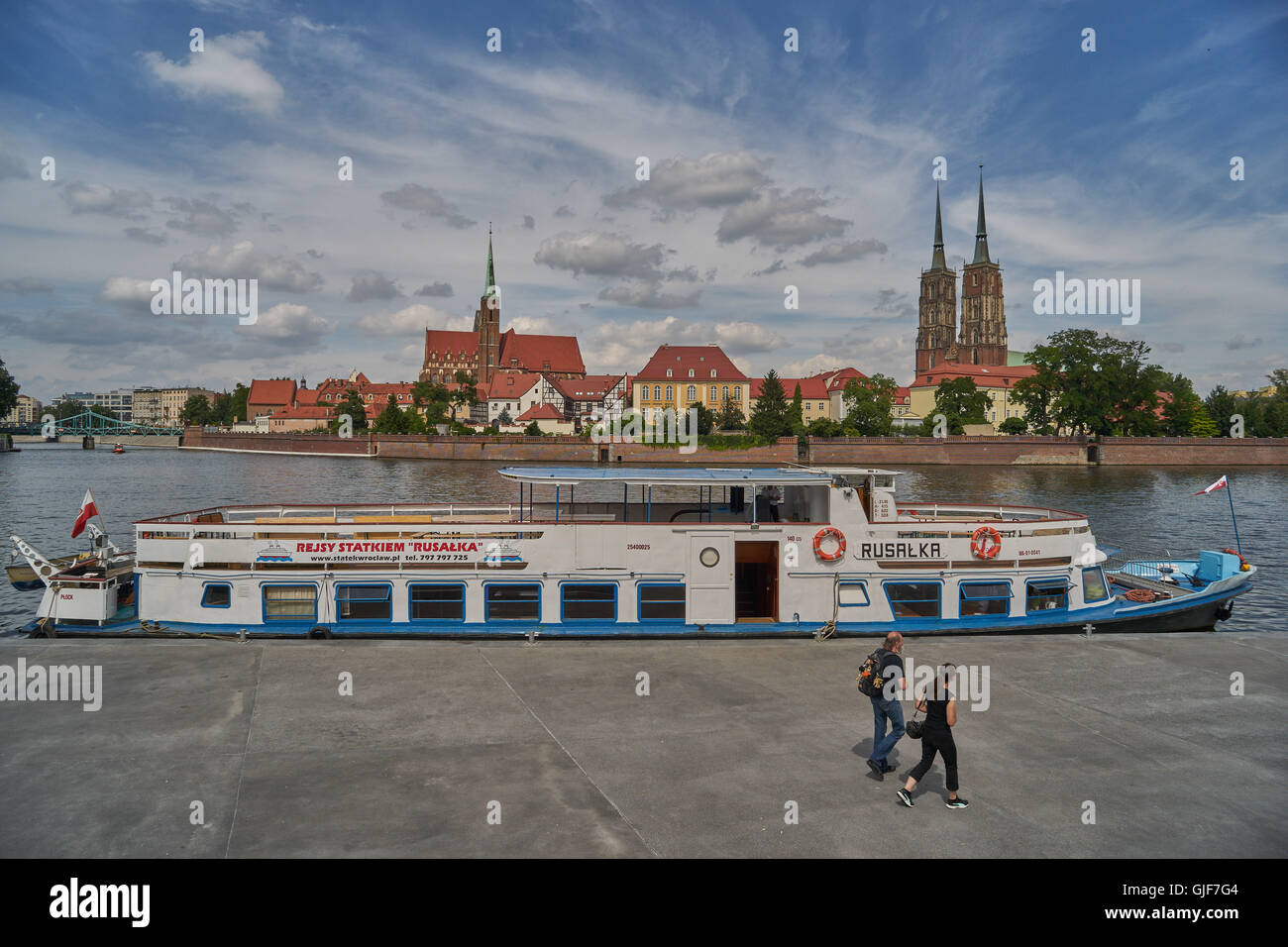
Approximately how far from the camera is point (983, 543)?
59.1 feet

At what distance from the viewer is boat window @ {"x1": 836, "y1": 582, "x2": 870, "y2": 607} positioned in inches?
697

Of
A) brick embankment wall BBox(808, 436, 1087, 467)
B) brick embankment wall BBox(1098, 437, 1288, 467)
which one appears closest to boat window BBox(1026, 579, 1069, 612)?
brick embankment wall BBox(808, 436, 1087, 467)

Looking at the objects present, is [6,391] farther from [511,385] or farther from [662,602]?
[662,602]

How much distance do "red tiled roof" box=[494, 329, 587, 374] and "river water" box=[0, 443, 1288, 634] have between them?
272 feet

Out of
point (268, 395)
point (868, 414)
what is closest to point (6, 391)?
point (268, 395)

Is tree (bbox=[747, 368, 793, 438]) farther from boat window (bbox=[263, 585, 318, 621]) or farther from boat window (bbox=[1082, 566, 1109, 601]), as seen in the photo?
boat window (bbox=[263, 585, 318, 621])

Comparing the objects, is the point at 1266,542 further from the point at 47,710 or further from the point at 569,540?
the point at 47,710

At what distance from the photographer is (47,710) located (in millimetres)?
11984

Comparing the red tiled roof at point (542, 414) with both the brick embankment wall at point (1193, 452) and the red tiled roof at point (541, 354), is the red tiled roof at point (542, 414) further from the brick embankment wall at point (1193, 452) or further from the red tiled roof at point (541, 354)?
the brick embankment wall at point (1193, 452)

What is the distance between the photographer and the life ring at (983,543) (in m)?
18.0

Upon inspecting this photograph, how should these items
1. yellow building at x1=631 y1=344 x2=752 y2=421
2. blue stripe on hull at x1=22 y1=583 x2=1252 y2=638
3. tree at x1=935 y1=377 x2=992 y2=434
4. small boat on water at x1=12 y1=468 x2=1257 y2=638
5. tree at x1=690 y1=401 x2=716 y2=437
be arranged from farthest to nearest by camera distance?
yellow building at x1=631 y1=344 x2=752 y2=421, tree at x1=935 y1=377 x2=992 y2=434, tree at x1=690 y1=401 x2=716 y2=437, small boat on water at x1=12 y1=468 x2=1257 y2=638, blue stripe on hull at x1=22 y1=583 x2=1252 y2=638

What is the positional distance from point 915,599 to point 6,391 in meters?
156

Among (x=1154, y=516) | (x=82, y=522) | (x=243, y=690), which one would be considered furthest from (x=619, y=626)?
(x=1154, y=516)
